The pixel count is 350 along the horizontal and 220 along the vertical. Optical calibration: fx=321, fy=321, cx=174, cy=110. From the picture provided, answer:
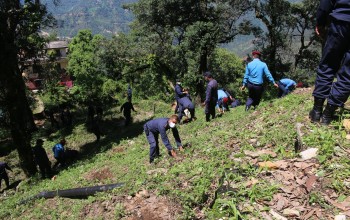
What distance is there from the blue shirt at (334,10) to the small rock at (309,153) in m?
1.97

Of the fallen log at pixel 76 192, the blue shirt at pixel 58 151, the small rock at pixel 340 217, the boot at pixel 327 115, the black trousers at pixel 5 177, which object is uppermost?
the boot at pixel 327 115

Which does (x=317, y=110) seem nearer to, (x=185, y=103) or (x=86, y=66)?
(x=185, y=103)

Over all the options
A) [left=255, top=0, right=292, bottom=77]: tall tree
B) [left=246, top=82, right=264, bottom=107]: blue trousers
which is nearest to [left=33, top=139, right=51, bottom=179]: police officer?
[left=246, top=82, right=264, bottom=107]: blue trousers

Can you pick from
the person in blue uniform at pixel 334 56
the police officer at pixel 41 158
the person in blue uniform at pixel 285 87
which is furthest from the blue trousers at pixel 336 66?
the police officer at pixel 41 158

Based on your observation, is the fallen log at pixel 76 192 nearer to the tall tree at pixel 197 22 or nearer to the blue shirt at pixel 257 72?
the blue shirt at pixel 257 72

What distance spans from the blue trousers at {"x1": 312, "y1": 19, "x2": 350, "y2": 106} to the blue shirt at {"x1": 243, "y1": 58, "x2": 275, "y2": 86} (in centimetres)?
470

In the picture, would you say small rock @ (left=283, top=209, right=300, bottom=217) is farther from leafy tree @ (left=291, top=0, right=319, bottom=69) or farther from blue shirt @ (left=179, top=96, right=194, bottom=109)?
leafy tree @ (left=291, top=0, right=319, bottom=69)

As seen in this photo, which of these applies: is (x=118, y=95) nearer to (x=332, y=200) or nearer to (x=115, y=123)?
(x=115, y=123)

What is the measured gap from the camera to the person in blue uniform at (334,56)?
15.0 ft

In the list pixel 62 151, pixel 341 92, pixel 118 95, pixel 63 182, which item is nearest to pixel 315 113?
pixel 341 92

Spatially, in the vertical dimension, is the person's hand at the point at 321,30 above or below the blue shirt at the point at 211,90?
above

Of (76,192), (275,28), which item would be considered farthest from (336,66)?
(275,28)

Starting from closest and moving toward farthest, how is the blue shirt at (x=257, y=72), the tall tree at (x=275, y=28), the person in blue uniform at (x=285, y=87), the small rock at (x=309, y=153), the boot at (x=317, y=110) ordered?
the small rock at (x=309, y=153) → the boot at (x=317, y=110) → the blue shirt at (x=257, y=72) → the person in blue uniform at (x=285, y=87) → the tall tree at (x=275, y=28)

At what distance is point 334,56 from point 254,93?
18.3ft
